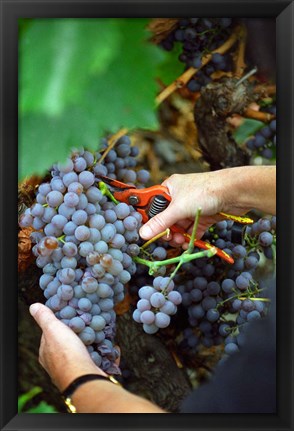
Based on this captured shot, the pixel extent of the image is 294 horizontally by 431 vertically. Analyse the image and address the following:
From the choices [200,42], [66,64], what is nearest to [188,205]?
[200,42]

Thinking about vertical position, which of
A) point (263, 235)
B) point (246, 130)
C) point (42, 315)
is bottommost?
point (42, 315)

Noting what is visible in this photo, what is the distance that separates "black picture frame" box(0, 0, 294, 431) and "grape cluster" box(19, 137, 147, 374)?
99 millimetres

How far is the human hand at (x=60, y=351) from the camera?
106cm

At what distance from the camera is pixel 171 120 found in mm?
1168

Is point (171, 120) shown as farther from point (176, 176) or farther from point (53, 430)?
point (53, 430)

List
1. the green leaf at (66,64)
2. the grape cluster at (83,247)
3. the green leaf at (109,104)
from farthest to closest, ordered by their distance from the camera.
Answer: the grape cluster at (83,247)
the green leaf at (109,104)
the green leaf at (66,64)

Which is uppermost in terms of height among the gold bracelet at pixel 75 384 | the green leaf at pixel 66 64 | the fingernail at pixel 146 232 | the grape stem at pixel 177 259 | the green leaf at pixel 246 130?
the green leaf at pixel 66 64

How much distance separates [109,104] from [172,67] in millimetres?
452

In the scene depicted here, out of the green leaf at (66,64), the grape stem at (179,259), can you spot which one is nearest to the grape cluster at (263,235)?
the grape stem at (179,259)

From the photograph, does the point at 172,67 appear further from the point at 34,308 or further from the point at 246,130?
the point at 34,308

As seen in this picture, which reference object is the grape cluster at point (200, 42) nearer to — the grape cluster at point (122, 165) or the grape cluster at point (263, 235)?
the grape cluster at point (122, 165)
